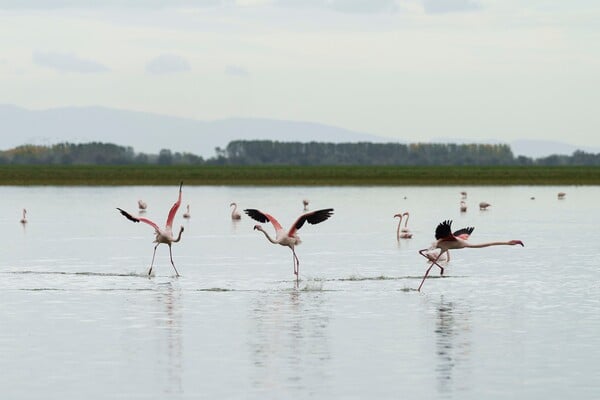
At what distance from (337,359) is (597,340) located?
348cm

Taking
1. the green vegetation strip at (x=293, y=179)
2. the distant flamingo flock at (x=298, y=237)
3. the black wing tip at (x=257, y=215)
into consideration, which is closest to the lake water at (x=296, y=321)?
the distant flamingo flock at (x=298, y=237)

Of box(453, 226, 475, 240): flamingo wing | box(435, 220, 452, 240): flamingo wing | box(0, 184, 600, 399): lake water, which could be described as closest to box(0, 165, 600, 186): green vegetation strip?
box(0, 184, 600, 399): lake water

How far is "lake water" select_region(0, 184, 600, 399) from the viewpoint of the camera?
12.0 meters

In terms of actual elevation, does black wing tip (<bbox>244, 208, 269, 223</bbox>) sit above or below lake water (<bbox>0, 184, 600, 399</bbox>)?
above

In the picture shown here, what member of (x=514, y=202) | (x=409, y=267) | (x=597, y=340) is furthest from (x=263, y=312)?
(x=514, y=202)

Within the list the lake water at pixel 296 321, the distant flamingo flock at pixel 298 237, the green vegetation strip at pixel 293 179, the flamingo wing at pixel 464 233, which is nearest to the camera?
the lake water at pixel 296 321

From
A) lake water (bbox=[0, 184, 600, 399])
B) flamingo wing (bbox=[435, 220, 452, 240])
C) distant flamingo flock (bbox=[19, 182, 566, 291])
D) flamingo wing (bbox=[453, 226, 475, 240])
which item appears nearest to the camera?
lake water (bbox=[0, 184, 600, 399])

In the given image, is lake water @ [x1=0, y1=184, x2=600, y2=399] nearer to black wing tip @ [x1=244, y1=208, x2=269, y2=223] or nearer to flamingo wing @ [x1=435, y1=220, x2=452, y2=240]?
flamingo wing @ [x1=435, y1=220, x2=452, y2=240]

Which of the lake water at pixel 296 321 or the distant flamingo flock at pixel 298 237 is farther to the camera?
the distant flamingo flock at pixel 298 237

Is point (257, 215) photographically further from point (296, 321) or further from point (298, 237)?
point (296, 321)

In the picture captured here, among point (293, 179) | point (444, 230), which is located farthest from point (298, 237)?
point (293, 179)

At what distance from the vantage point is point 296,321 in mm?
16359

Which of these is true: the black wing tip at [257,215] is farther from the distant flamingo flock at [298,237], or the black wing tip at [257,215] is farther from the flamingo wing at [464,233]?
the flamingo wing at [464,233]

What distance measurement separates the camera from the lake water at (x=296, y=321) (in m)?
12.0
